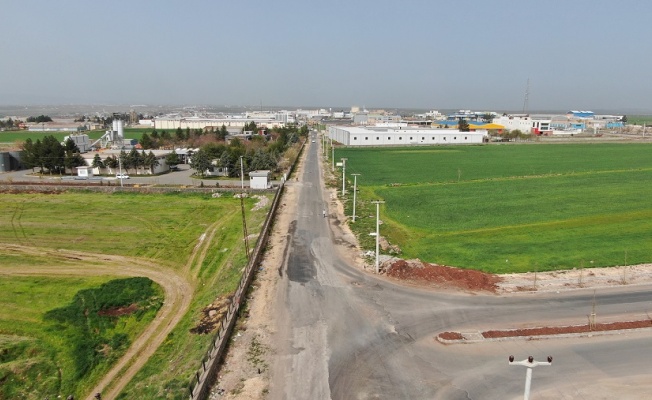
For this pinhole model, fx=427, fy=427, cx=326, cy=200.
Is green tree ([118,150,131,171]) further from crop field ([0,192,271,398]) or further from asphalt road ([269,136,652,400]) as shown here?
asphalt road ([269,136,652,400])

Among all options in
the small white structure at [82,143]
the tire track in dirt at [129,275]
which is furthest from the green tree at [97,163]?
the tire track in dirt at [129,275]

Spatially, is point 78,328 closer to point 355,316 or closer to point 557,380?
point 355,316

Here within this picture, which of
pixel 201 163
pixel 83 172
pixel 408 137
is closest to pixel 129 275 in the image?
pixel 201 163

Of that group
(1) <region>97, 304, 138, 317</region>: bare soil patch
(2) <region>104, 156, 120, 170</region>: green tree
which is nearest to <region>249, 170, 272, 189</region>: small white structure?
(2) <region>104, 156, 120, 170</region>: green tree

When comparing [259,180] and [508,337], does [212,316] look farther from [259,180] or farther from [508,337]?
[259,180]

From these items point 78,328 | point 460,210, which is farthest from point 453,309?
point 460,210

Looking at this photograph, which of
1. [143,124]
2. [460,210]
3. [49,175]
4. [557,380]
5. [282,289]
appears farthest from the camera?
[143,124]
